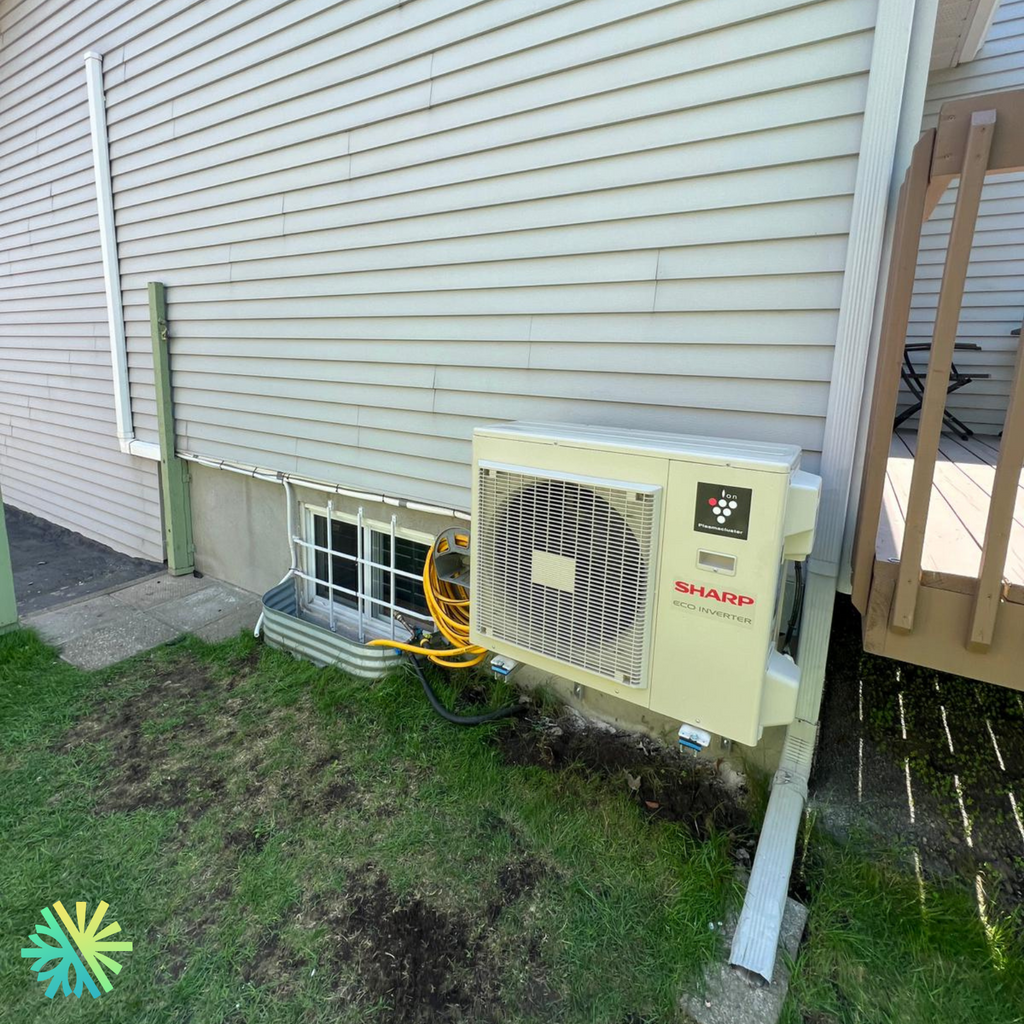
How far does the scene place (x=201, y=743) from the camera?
2.58 m

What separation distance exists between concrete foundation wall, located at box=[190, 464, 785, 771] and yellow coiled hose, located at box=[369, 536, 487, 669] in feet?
0.81

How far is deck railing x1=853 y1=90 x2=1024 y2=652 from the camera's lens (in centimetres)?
138

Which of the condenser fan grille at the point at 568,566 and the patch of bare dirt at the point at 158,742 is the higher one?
the condenser fan grille at the point at 568,566

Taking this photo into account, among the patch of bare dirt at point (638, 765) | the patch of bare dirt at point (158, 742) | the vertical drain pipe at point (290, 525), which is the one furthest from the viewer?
the vertical drain pipe at point (290, 525)

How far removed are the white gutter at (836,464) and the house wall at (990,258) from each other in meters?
1.95

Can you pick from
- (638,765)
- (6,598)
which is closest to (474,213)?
(638,765)

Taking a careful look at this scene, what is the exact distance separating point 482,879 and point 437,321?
2216mm

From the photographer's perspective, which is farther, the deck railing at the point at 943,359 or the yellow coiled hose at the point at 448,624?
the yellow coiled hose at the point at 448,624

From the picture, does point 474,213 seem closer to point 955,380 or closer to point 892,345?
point 892,345

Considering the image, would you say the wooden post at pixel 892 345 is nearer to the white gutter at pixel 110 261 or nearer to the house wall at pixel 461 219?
the house wall at pixel 461 219

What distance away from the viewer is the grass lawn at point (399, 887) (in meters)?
1.56

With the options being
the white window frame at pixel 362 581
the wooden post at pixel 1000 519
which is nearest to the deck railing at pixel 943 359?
the wooden post at pixel 1000 519

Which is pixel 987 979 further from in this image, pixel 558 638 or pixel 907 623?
pixel 558 638

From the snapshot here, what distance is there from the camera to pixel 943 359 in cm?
146
